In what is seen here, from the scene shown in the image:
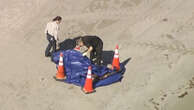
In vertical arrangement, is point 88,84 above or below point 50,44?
below

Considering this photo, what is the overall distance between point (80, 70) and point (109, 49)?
235cm

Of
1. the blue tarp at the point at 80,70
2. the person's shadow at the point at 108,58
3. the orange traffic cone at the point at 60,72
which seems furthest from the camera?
the person's shadow at the point at 108,58

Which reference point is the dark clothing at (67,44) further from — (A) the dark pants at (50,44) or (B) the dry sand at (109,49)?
(A) the dark pants at (50,44)

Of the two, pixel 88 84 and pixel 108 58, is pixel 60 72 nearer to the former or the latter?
pixel 88 84

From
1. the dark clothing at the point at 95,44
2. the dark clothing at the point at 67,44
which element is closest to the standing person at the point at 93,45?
the dark clothing at the point at 95,44

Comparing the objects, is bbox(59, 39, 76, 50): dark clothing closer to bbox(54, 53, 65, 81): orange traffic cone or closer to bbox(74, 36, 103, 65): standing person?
bbox(74, 36, 103, 65): standing person

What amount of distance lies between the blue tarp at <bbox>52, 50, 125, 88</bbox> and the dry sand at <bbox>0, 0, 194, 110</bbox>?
211 millimetres

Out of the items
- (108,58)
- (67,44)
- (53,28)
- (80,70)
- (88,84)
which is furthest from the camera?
(67,44)

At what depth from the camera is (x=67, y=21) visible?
45.5 feet

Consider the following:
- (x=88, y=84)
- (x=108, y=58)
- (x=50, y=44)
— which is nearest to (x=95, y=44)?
(x=108, y=58)

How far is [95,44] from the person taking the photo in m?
10.3

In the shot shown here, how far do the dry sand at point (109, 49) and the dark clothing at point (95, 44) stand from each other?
3.38 feet

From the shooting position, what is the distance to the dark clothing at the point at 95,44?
10.1 meters

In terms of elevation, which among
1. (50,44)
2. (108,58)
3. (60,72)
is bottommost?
(60,72)
